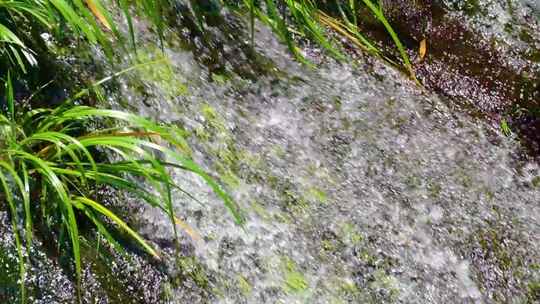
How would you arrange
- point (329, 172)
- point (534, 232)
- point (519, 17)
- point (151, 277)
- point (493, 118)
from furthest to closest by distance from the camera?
point (519, 17) < point (493, 118) < point (534, 232) < point (329, 172) < point (151, 277)

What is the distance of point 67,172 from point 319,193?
1172 millimetres

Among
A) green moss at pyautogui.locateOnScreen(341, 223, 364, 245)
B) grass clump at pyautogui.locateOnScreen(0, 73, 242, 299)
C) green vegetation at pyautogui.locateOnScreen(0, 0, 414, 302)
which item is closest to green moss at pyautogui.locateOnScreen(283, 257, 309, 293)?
green vegetation at pyautogui.locateOnScreen(0, 0, 414, 302)

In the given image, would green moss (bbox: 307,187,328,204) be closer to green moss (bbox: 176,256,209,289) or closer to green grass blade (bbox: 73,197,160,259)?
green moss (bbox: 176,256,209,289)

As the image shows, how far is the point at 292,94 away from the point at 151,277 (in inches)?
→ 54.2

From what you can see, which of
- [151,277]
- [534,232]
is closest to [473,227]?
[534,232]

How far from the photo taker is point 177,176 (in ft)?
9.27

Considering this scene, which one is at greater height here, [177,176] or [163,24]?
[163,24]

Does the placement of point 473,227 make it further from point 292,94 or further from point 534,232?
point 292,94

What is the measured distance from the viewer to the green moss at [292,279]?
277 cm

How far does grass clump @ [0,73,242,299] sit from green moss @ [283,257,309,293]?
0.47m

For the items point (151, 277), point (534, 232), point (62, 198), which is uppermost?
point (62, 198)

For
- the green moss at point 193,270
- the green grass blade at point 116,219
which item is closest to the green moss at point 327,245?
the green moss at point 193,270

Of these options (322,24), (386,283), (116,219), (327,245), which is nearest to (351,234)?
(327,245)

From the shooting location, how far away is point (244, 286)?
2.68 meters
